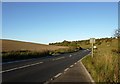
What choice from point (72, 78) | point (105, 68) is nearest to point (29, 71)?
point (72, 78)

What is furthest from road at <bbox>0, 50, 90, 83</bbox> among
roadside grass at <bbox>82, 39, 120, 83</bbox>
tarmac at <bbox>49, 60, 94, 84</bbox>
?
roadside grass at <bbox>82, 39, 120, 83</bbox>

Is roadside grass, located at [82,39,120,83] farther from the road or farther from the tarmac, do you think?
the road

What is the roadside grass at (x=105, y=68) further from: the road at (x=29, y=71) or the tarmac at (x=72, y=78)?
the road at (x=29, y=71)

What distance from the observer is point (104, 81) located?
12.2 m

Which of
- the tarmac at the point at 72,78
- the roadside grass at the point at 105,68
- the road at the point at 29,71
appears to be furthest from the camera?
the road at the point at 29,71

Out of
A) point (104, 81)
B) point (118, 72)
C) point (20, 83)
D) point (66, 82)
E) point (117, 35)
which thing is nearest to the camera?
point (104, 81)

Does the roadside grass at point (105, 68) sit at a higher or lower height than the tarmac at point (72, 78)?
higher

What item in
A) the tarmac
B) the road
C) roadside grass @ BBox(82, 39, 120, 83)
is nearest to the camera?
roadside grass @ BBox(82, 39, 120, 83)

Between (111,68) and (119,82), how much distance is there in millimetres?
3570

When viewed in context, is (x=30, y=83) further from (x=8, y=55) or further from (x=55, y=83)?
(x=8, y=55)

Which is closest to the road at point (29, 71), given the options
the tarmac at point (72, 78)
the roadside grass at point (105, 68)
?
the tarmac at point (72, 78)

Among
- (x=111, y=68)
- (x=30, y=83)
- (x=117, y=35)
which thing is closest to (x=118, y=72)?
(x=111, y=68)

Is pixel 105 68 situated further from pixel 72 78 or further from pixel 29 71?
pixel 29 71

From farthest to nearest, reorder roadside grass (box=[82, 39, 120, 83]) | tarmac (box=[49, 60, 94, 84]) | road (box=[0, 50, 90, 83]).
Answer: road (box=[0, 50, 90, 83]), tarmac (box=[49, 60, 94, 84]), roadside grass (box=[82, 39, 120, 83])
